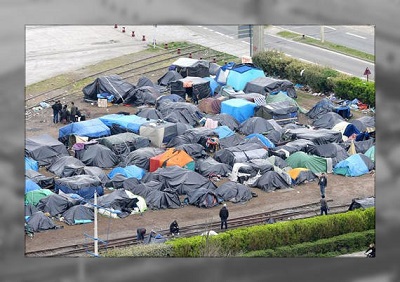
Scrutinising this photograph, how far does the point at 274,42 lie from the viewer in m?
54.6

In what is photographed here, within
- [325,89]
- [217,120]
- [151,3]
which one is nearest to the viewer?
[151,3]

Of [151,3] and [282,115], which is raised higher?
[151,3]

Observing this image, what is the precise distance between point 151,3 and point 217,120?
18483 mm

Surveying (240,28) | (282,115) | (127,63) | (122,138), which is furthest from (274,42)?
(122,138)

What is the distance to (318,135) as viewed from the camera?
41062mm

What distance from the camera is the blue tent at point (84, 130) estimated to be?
41.2 m

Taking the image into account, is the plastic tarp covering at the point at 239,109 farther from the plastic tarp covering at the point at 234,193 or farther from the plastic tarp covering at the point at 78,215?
the plastic tarp covering at the point at 78,215

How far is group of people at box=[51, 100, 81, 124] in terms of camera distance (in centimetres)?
4369

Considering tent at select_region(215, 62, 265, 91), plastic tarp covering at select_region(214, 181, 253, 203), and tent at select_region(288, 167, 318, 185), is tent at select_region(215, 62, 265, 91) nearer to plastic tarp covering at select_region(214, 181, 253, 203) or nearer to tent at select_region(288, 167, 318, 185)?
tent at select_region(288, 167, 318, 185)

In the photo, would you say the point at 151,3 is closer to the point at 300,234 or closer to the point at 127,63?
the point at 300,234

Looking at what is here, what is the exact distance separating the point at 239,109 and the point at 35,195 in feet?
35.3

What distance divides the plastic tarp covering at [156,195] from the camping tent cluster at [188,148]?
0.10 ft

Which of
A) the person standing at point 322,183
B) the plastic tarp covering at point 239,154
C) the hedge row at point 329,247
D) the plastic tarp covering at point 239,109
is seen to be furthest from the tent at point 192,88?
the hedge row at point 329,247

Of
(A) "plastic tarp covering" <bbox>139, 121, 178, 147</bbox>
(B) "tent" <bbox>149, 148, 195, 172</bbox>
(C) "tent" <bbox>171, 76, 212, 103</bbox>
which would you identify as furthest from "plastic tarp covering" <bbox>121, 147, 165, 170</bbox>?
(C) "tent" <bbox>171, 76, 212, 103</bbox>
